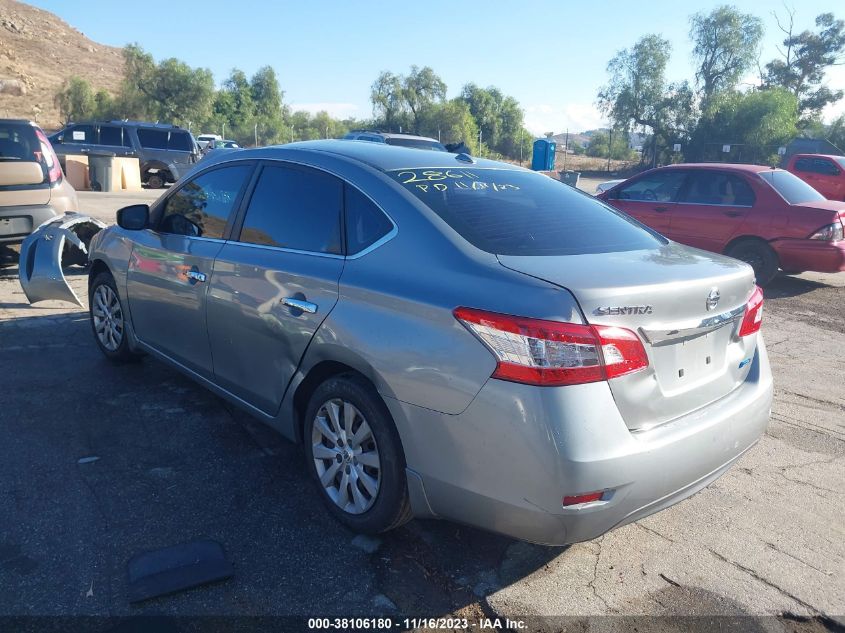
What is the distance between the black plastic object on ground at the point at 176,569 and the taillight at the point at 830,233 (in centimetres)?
839

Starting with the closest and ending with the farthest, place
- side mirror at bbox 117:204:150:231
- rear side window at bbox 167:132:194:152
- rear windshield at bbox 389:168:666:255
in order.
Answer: rear windshield at bbox 389:168:666:255, side mirror at bbox 117:204:150:231, rear side window at bbox 167:132:194:152

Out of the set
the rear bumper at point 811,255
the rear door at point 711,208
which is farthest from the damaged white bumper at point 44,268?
the rear bumper at point 811,255

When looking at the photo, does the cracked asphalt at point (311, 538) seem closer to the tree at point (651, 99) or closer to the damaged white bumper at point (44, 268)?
the damaged white bumper at point (44, 268)

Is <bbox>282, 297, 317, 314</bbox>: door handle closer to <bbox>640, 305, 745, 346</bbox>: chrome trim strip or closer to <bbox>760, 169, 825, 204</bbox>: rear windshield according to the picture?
Result: <bbox>640, 305, 745, 346</bbox>: chrome trim strip

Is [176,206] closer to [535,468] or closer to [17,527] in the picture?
[17,527]

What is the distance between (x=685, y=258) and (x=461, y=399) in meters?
1.35

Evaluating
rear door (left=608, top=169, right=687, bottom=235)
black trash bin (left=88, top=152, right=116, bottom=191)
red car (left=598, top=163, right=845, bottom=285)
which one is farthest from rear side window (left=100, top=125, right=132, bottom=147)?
red car (left=598, top=163, right=845, bottom=285)

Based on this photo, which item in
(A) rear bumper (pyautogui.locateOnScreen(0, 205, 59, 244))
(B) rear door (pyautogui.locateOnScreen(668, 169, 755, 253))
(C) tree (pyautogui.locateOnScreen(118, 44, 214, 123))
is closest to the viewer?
(A) rear bumper (pyautogui.locateOnScreen(0, 205, 59, 244))

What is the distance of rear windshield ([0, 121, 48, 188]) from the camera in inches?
303

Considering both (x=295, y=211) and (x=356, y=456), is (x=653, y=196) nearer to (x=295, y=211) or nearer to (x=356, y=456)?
(x=295, y=211)

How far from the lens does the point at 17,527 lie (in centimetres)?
297

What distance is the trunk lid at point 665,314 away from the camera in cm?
239

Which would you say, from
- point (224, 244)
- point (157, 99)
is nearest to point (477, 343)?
point (224, 244)

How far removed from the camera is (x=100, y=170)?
59.7 ft
